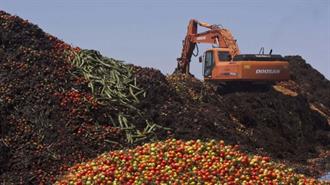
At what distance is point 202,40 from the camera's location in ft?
109

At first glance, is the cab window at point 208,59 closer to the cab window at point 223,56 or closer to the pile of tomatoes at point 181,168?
the cab window at point 223,56

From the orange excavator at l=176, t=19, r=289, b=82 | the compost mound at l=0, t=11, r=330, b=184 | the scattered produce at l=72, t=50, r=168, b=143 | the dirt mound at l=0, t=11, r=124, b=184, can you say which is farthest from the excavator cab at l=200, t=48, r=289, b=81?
the dirt mound at l=0, t=11, r=124, b=184

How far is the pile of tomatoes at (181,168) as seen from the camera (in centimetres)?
957

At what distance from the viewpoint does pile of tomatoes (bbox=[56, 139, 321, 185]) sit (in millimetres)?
9570

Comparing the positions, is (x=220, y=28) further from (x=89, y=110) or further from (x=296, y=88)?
(x=89, y=110)

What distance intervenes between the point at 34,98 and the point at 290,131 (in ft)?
49.9

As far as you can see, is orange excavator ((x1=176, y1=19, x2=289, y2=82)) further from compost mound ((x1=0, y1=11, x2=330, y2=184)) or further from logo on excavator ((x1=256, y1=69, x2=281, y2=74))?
compost mound ((x1=0, y1=11, x2=330, y2=184))

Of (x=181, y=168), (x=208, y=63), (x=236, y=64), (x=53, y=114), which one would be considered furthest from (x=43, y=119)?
(x=208, y=63)

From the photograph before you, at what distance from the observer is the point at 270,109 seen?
26.8 metres

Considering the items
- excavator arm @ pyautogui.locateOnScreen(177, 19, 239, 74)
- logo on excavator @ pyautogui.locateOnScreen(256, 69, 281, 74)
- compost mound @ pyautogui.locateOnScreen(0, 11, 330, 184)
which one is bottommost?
compost mound @ pyautogui.locateOnScreen(0, 11, 330, 184)

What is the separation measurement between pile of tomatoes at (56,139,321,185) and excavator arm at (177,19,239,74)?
1909 centimetres

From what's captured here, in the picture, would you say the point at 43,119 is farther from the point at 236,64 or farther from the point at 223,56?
the point at 223,56

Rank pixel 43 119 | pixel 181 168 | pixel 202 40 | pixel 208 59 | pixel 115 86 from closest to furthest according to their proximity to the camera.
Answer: pixel 181 168 → pixel 43 119 → pixel 115 86 → pixel 208 59 → pixel 202 40

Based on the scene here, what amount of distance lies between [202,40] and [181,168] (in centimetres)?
2367
